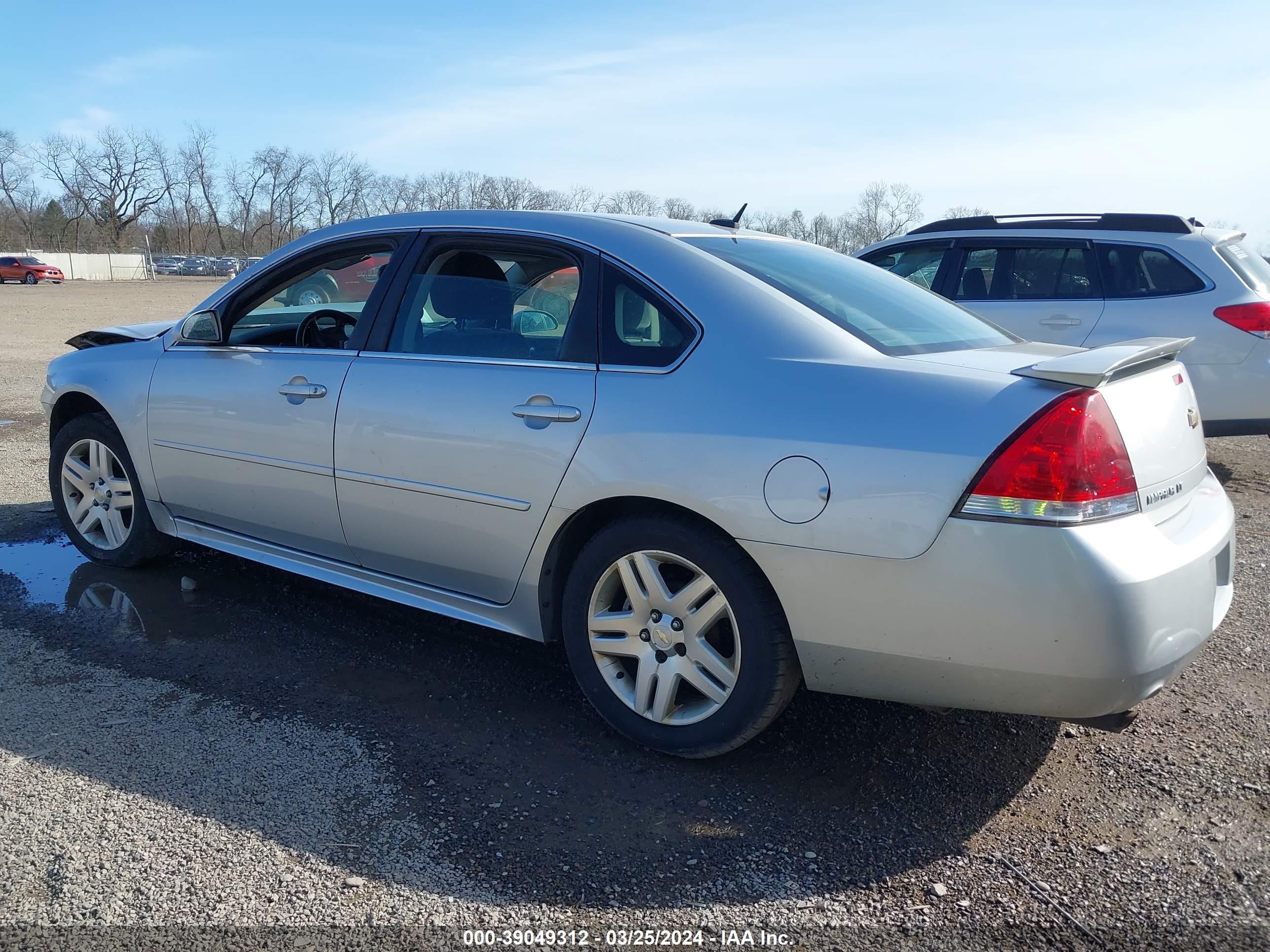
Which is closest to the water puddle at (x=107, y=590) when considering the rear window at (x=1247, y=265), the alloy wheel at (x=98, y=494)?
the alloy wheel at (x=98, y=494)

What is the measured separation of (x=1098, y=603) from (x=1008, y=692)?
35cm

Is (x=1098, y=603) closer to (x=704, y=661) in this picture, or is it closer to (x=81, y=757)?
(x=704, y=661)

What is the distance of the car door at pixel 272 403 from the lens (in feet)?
12.8

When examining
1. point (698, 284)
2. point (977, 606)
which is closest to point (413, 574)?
point (698, 284)

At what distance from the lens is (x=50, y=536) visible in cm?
550

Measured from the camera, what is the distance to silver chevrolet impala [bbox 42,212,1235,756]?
101 inches

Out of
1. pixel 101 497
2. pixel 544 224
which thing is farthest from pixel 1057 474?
pixel 101 497

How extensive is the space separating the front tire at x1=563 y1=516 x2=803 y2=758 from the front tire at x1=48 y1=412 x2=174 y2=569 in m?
2.52

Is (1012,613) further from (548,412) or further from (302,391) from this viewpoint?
(302,391)

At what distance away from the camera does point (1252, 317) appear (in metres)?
6.38

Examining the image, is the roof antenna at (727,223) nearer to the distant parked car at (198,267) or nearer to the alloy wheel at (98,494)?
the alloy wheel at (98,494)

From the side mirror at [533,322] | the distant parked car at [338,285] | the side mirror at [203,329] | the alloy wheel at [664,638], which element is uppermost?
the distant parked car at [338,285]

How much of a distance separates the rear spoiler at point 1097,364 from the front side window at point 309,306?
2620mm

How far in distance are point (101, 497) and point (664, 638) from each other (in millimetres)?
3201
